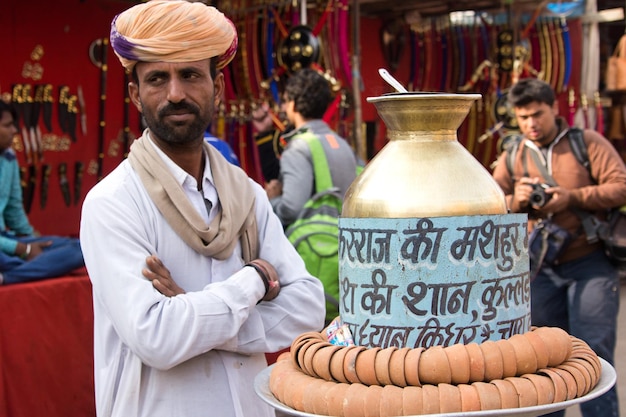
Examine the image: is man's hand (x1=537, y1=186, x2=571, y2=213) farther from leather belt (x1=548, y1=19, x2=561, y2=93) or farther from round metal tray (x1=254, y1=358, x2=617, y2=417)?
leather belt (x1=548, y1=19, x2=561, y2=93)

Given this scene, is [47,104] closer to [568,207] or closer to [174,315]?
[568,207]

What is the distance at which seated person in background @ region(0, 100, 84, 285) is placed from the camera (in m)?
4.03

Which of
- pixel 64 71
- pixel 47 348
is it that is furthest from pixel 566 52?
pixel 47 348

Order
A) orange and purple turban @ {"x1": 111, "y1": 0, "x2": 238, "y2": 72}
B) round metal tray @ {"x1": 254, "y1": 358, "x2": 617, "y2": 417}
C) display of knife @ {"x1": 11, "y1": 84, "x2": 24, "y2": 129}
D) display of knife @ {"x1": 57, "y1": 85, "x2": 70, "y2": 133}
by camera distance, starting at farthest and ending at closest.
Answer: display of knife @ {"x1": 57, "y1": 85, "x2": 70, "y2": 133}
display of knife @ {"x1": 11, "y1": 84, "x2": 24, "y2": 129}
orange and purple turban @ {"x1": 111, "y1": 0, "x2": 238, "y2": 72}
round metal tray @ {"x1": 254, "y1": 358, "x2": 617, "y2": 417}

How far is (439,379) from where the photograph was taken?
138cm

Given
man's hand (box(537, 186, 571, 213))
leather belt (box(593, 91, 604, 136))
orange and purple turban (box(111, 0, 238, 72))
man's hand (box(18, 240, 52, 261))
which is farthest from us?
leather belt (box(593, 91, 604, 136))

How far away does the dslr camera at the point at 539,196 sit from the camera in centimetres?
394

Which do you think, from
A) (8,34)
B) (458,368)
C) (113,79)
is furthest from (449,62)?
(458,368)

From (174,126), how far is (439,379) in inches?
39.6

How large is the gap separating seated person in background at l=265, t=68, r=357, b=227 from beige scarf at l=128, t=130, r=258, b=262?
2.02 m

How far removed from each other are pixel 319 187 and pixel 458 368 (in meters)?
2.94

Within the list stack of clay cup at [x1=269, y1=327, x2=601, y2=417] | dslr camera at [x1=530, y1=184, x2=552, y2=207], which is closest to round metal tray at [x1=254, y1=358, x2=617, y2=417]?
stack of clay cup at [x1=269, y1=327, x2=601, y2=417]

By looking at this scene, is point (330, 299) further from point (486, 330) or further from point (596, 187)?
point (486, 330)

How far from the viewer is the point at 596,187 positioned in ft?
13.3
